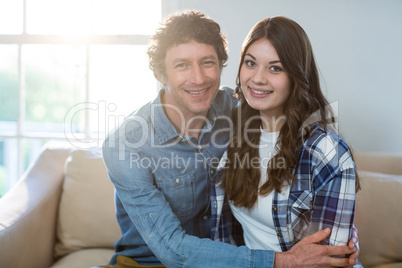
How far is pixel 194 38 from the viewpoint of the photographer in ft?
4.94

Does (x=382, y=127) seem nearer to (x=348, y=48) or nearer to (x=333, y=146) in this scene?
(x=348, y=48)

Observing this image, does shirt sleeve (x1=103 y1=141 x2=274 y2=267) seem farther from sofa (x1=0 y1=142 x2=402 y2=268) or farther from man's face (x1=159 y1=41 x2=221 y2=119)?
sofa (x1=0 y1=142 x2=402 y2=268)

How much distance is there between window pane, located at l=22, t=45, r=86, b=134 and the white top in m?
1.43

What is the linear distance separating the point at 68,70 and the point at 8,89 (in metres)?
0.48

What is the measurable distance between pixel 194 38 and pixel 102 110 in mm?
1255

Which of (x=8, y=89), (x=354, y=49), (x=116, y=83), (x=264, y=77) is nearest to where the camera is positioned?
(x=264, y=77)

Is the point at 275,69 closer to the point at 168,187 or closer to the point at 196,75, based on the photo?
the point at 196,75

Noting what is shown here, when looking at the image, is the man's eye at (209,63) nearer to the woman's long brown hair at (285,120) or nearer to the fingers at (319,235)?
the woman's long brown hair at (285,120)

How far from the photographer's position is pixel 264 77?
4.45 feet

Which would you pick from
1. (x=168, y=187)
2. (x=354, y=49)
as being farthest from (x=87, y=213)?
(x=354, y=49)

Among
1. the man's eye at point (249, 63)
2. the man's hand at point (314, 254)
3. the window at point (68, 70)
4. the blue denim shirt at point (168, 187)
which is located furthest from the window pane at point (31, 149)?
the man's hand at point (314, 254)

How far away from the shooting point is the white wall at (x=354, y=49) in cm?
204

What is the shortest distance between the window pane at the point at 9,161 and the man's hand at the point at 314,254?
2068 millimetres

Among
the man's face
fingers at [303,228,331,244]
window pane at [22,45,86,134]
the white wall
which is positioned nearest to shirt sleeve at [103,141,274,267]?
fingers at [303,228,331,244]
